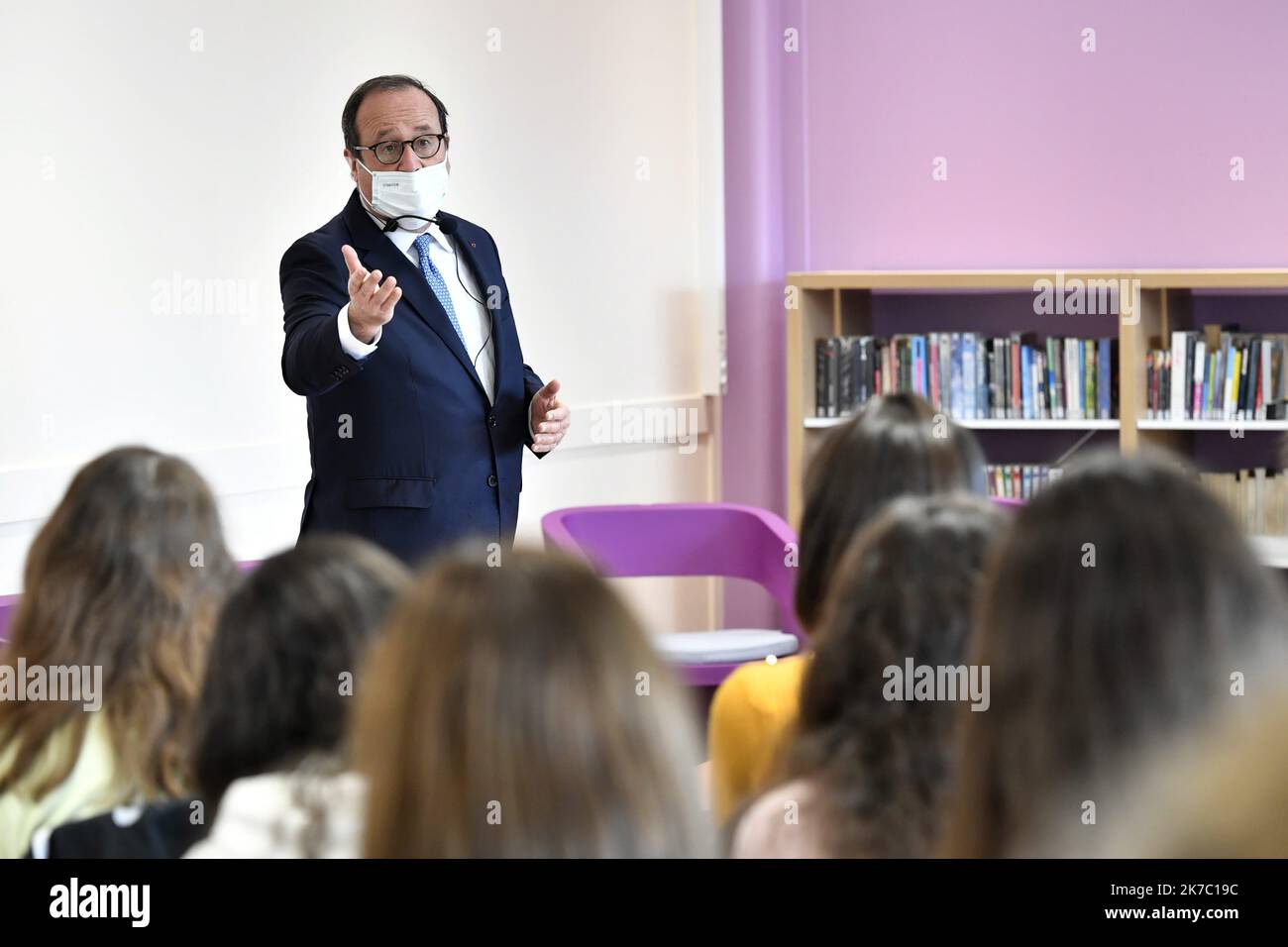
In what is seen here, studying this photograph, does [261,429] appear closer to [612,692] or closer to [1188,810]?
[612,692]

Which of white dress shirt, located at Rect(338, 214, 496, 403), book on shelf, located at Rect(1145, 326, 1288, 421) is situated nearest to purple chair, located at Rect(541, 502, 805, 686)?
white dress shirt, located at Rect(338, 214, 496, 403)

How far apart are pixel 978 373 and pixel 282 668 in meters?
4.83

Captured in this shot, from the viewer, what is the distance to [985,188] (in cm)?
651

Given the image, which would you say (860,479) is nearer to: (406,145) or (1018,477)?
(406,145)

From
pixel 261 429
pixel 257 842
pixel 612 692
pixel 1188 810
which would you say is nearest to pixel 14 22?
pixel 261 429

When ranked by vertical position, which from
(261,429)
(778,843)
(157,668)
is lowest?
(778,843)

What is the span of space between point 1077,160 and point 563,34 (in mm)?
1956

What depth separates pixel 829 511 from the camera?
230cm

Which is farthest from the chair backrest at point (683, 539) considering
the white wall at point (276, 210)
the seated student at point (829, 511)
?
the seated student at point (829, 511)

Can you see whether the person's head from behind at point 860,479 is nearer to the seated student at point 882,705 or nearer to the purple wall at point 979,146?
the seated student at point 882,705

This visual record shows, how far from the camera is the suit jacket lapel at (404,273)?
11.7ft

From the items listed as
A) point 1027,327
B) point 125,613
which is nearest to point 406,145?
point 125,613

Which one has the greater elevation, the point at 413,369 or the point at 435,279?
the point at 435,279

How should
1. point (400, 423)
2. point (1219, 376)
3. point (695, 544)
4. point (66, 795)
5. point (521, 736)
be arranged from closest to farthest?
point (521, 736)
point (66, 795)
point (400, 423)
point (695, 544)
point (1219, 376)
